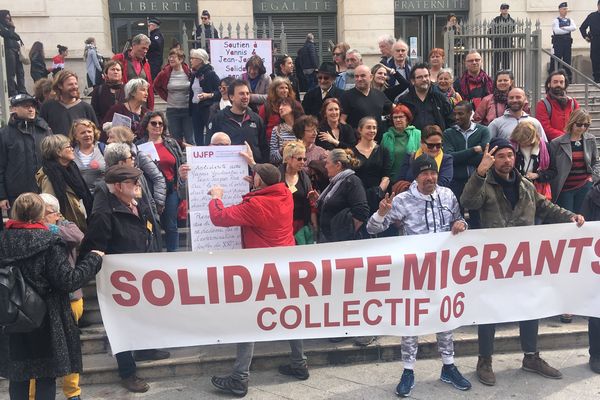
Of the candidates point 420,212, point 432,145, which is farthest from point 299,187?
point 432,145

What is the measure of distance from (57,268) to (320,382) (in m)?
2.40

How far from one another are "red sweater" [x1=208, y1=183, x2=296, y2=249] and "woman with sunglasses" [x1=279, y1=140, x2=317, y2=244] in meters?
0.43

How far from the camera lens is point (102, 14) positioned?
15.4 m

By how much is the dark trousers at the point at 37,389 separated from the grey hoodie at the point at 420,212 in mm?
2636

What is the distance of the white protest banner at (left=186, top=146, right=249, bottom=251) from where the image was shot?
17.6ft

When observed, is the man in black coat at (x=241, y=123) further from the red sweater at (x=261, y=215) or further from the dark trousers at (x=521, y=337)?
the dark trousers at (x=521, y=337)

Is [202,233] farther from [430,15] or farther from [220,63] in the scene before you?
[430,15]

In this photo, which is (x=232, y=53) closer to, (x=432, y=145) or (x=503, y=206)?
(x=432, y=145)

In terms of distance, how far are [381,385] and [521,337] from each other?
1.31m

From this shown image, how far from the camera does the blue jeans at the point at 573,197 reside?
661 cm

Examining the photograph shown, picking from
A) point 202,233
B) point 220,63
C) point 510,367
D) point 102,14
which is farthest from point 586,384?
point 102,14

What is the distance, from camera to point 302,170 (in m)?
5.87

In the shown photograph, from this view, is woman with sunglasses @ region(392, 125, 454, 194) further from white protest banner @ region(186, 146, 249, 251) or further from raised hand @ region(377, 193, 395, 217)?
white protest banner @ region(186, 146, 249, 251)

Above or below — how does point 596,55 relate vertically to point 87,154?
above
